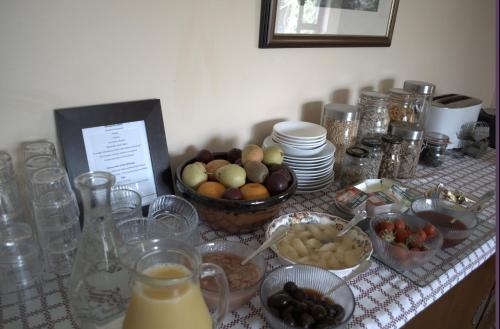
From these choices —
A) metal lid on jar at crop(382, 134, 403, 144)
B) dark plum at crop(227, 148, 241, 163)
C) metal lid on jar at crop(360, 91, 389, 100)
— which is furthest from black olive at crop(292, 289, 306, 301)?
metal lid on jar at crop(360, 91, 389, 100)

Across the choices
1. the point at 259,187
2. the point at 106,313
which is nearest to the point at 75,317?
the point at 106,313

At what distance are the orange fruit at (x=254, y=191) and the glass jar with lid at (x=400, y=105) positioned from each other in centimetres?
70

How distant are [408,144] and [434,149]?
0.65ft

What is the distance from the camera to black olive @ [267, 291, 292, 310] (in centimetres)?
59

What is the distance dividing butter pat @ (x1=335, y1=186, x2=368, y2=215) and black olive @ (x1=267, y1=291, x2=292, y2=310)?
1.21ft

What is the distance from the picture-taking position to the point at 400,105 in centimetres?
127

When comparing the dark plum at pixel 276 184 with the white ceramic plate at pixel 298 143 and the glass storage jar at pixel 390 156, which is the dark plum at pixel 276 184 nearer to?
the white ceramic plate at pixel 298 143

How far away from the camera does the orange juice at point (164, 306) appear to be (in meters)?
0.43

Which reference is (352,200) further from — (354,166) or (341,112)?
(341,112)

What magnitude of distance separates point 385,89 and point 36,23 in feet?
3.93

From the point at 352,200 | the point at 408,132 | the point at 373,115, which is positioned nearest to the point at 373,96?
the point at 373,115

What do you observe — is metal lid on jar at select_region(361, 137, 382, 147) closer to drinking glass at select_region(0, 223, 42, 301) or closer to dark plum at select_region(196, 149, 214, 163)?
dark plum at select_region(196, 149, 214, 163)

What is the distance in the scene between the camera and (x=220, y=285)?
0.50 meters

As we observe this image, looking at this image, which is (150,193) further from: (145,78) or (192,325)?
(192,325)
